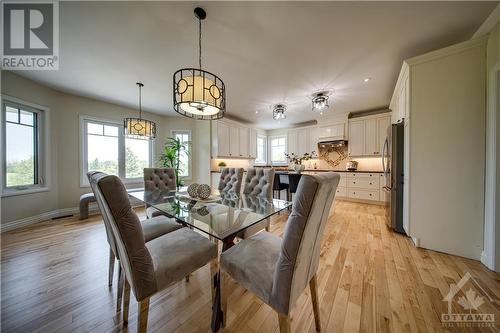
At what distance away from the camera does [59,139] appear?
3.28 metres

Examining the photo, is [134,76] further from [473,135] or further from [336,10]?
[473,135]

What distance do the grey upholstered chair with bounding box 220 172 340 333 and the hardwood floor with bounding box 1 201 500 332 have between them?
11.9 inches

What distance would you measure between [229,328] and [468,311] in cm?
177

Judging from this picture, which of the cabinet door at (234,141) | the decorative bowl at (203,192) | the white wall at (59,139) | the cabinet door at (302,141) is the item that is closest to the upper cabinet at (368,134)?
the cabinet door at (302,141)

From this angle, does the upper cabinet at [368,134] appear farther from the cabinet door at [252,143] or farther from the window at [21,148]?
the window at [21,148]

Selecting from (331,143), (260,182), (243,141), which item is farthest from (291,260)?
(331,143)

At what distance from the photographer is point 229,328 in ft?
3.59

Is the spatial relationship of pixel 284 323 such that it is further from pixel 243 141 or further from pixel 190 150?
pixel 243 141

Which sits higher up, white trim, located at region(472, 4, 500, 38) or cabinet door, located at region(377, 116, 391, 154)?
white trim, located at region(472, 4, 500, 38)

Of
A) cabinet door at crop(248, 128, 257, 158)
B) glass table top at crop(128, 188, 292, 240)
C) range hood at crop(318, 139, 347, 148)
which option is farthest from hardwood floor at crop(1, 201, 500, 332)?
cabinet door at crop(248, 128, 257, 158)

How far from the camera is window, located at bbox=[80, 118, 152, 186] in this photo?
3.63 metres

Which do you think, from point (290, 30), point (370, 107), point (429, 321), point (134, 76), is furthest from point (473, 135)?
point (134, 76)

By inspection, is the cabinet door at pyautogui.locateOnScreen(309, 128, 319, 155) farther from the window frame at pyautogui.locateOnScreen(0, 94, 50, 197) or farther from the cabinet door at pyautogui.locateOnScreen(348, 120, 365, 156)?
the window frame at pyautogui.locateOnScreen(0, 94, 50, 197)

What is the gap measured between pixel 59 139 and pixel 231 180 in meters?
3.70
